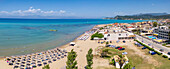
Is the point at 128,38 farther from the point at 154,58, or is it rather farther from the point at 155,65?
the point at 155,65

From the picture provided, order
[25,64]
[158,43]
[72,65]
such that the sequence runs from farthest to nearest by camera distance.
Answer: [158,43] < [25,64] < [72,65]

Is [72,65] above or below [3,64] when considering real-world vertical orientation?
above

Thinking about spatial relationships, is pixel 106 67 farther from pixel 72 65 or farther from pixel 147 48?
pixel 147 48

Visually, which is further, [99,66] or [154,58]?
[154,58]

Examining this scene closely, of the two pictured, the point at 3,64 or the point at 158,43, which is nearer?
the point at 3,64

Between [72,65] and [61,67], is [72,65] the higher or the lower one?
the higher one

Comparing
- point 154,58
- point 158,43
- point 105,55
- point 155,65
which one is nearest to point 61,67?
point 105,55

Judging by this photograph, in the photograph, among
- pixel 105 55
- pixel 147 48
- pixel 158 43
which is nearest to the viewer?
pixel 105 55

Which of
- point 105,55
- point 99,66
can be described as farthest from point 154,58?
point 99,66

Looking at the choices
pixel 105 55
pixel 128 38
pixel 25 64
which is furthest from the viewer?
pixel 128 38
